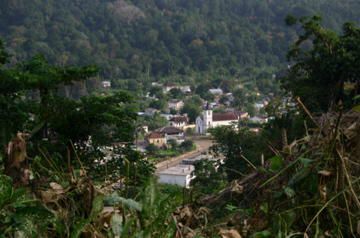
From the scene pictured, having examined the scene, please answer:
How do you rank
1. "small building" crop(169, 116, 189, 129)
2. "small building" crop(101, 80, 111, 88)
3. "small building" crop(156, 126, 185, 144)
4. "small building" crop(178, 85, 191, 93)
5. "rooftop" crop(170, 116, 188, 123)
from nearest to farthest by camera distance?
"small building" crop(156, 126, 185, 144), "small building" crop(169, 116, 189, 129), "rooftop" crop(170, 116, 188, 123), "small building" crop(101, 80, 111, 88), "small building" crop(178, 85, 191, 93)

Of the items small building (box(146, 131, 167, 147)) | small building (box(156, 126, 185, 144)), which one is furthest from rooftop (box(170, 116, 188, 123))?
small building (box(146, 131, 167, 147))

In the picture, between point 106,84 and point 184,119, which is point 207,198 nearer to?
point 184,119

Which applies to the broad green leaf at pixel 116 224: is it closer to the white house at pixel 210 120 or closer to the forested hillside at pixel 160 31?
the white house at pixel 210 120

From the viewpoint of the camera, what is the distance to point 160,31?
48.9 metres

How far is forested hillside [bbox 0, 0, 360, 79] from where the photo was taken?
44.7 m

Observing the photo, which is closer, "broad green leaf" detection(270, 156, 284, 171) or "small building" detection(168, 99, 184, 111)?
"broad green leaf" detection(270, 156, 284, 171)

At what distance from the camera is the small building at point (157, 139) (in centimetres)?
2393

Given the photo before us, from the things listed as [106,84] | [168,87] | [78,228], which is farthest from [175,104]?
[78,228]

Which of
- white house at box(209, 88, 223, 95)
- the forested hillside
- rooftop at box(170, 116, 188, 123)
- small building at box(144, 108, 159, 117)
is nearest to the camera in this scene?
rooftop at box(170, 116, 188, 123)

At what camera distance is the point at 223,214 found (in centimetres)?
131

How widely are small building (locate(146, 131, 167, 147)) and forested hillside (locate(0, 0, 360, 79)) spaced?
16.7 meters

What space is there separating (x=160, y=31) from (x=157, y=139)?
25191 mm

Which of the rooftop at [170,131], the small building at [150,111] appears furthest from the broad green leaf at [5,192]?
the small building at [150,111]

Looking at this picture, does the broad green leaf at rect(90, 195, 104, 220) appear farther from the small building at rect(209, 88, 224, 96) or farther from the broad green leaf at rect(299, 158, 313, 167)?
the small building at rect(209, 88, 224, 96)
